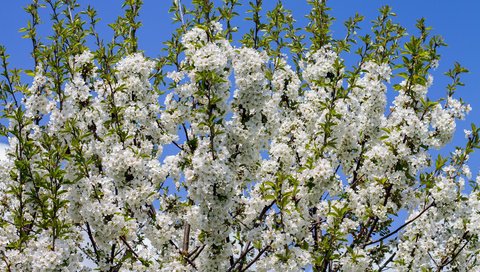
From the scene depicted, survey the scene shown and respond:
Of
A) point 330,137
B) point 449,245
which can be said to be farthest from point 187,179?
point 449,245

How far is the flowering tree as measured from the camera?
30.1 feet

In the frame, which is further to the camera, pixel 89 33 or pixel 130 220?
pixel 89 33

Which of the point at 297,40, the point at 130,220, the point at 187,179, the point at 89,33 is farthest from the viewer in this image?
the point at 297,40

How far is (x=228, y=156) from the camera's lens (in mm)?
9094

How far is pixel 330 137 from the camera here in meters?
10.1

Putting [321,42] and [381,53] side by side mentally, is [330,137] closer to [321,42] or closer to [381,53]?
[321,42]

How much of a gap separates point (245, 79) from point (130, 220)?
3.02 metres

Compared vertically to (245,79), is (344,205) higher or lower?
lower

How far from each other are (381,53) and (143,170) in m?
6.43

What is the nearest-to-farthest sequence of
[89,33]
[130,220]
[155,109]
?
[130,220] < [155,109] < [89,33]

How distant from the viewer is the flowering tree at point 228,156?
30.1 ft

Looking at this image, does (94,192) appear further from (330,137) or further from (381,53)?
(381,53)

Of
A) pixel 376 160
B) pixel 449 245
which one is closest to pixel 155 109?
pixel 376 160

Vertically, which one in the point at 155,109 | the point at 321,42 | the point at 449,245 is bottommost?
the point at 449,245
